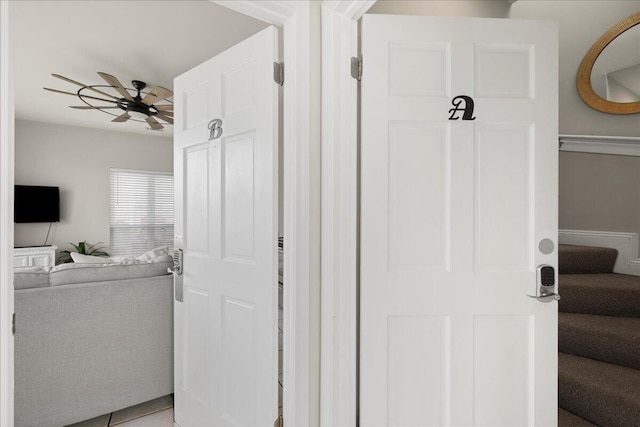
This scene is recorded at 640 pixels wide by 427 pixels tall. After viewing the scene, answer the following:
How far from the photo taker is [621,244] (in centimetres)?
249

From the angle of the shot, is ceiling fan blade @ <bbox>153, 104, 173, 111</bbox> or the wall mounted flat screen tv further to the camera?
the wall mounted flat screen tv

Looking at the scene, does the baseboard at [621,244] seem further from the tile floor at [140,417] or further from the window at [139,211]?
the window at [139,211]

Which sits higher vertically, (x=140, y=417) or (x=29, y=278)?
(x=29, y=278)

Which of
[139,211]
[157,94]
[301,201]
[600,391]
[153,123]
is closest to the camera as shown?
[301,201]

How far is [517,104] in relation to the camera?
136cm

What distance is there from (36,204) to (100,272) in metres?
4.14

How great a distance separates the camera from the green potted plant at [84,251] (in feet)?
16.9

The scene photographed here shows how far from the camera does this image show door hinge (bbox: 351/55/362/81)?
1359 millimetres

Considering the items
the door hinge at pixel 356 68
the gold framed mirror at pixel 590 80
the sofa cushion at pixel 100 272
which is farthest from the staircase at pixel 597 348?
the sofa cushion at pixel 100 272

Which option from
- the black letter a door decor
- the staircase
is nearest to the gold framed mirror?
the staircase

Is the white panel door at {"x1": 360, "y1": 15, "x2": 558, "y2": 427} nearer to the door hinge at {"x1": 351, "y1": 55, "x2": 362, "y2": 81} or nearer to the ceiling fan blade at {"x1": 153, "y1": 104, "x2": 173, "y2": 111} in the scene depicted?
the door hinge at {"x1": 351, "y1": 55, "x2": 362, "y2": 81}

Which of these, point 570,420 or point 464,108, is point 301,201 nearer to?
point 464,108

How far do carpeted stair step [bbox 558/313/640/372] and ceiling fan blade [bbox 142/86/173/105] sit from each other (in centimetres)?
360

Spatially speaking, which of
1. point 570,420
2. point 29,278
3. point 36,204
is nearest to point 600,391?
point 570,420
